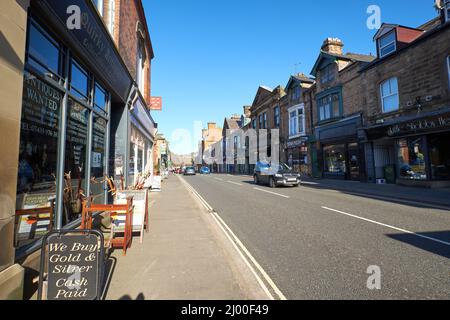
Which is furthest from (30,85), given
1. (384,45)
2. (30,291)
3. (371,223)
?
(384,45)

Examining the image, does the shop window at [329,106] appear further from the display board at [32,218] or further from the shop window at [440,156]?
the display board at [32,218]

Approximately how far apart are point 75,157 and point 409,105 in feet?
57.4

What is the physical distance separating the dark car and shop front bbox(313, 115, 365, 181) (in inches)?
222

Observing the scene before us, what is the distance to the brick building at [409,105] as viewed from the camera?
13.2 metres

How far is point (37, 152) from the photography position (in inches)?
162

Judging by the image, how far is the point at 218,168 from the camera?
69.2m

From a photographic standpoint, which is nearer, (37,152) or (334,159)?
(37,152)

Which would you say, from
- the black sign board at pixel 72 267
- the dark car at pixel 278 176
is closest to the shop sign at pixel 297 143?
the dark car at pixel 278 176

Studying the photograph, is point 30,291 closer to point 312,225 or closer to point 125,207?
point 125,207

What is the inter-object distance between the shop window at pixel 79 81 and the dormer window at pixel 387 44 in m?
18.5

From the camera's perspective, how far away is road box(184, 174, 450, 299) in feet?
10.7

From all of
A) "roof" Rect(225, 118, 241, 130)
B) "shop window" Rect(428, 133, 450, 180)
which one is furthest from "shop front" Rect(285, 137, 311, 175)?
"roof" Rect(225, 118, 241, 130)

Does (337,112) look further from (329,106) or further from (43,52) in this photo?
(43,52)

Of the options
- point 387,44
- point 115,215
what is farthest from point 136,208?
point 387,44
